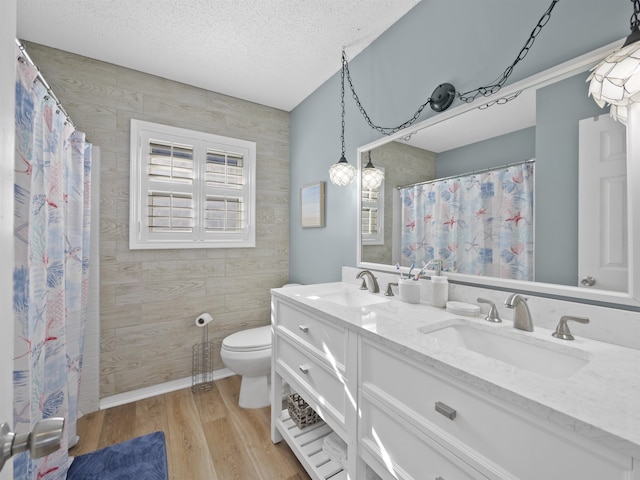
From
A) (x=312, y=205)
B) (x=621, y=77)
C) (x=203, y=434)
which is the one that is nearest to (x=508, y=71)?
(x=621, y=77)

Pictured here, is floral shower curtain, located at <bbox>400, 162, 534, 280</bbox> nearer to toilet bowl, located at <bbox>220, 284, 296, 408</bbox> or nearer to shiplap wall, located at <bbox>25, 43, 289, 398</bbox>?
toilet bowl, located at <bbox>220, 284, 296, 408</bbox>

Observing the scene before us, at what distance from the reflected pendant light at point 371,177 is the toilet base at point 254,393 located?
1570 mm

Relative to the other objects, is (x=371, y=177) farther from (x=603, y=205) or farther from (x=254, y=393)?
(x=254, y=393)

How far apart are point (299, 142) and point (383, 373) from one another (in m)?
2.21

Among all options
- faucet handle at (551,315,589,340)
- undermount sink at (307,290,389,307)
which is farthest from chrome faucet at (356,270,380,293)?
faucet handle at (551,315,589,340)

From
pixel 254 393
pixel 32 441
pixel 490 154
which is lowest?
pixel 254 393

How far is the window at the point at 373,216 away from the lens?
1792 mm

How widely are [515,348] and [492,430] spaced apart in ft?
1.35

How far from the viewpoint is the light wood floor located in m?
1.53

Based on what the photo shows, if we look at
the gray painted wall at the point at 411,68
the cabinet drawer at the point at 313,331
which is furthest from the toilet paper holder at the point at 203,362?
the cabinet drawer at the point at 313,331

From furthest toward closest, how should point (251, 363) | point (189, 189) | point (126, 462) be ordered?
point (189, 189) → point (251, 363) → point (126, 462)

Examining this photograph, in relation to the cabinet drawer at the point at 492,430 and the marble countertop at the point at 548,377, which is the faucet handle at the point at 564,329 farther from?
the cabinet drawer at the point at 492,430

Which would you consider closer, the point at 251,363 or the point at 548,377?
the point at 548,377

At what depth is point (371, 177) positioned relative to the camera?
1.85 meters
